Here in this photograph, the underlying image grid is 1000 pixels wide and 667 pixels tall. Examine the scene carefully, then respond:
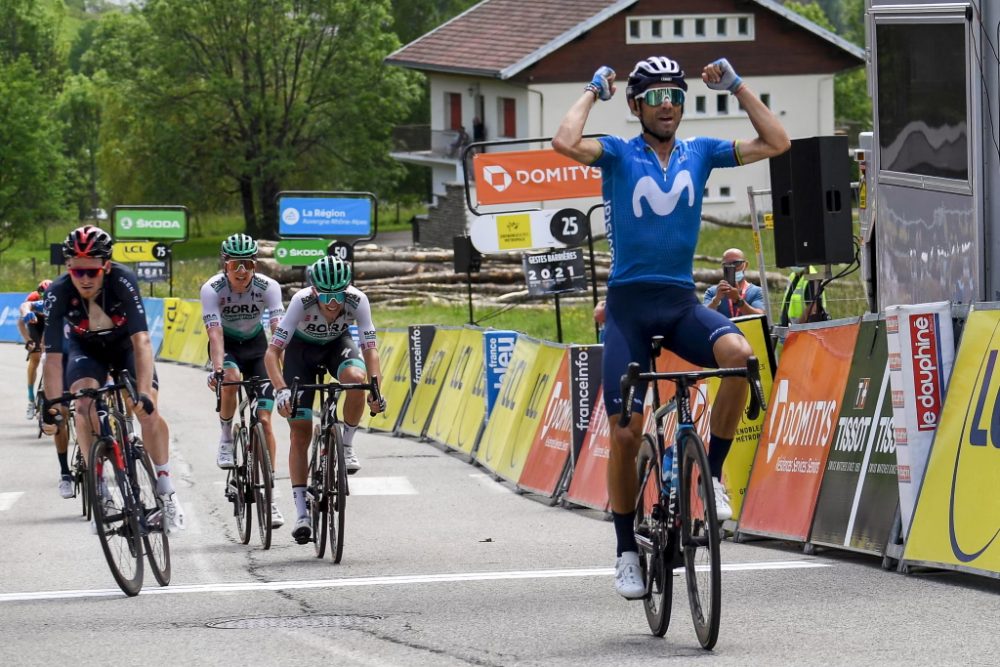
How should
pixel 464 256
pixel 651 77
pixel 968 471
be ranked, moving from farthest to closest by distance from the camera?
pixel 464 256 < pixel 968 471 < pixel 651 77

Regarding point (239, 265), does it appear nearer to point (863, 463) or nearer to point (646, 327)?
point (863, 463)

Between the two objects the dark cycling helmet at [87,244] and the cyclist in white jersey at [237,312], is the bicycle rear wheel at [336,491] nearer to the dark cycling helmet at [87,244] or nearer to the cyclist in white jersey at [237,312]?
the cyclist in white jersey at [237,312]

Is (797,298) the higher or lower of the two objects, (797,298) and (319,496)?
the higher

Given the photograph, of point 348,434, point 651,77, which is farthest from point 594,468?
point 651,77

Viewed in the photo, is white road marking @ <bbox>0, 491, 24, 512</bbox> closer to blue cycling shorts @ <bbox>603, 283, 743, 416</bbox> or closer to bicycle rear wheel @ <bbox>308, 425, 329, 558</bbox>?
bicycle rear wheel @ <bbox>308, 425, 329, 558</bbox>

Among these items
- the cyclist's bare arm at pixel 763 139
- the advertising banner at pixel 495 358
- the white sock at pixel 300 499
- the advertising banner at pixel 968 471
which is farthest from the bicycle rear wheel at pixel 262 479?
the advertising banner at pixel 495 358

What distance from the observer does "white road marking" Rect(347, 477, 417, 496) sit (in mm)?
16344

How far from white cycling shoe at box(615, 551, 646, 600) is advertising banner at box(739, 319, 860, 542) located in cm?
305

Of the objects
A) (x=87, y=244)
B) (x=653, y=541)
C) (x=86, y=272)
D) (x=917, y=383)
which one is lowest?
(x=653, y=541)

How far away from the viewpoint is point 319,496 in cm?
1109

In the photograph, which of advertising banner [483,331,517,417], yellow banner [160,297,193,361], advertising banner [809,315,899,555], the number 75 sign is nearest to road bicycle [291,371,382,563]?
advertising banner [809,315,899,555]

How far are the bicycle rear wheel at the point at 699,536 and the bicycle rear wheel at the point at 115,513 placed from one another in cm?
356

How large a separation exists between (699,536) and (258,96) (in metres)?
78.8

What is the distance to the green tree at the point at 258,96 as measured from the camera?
273 ft
